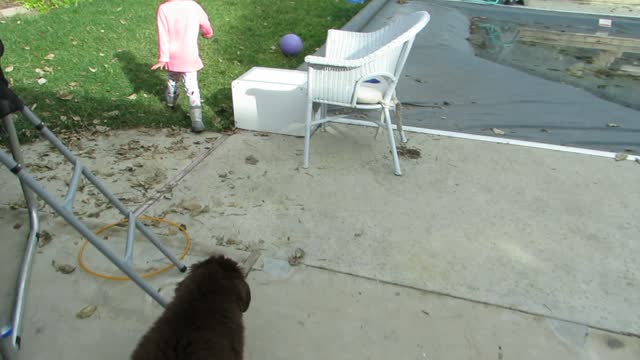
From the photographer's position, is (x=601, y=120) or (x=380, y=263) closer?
(x=380, y=263)

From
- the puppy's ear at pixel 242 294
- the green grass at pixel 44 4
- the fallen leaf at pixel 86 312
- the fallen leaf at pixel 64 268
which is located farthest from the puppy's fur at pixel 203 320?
the green grass at pixel 44 4

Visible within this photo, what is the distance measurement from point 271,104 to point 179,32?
3.48ft

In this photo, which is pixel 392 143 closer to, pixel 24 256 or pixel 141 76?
pixel 24 256

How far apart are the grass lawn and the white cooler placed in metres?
0.29

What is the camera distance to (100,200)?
3.50 meters

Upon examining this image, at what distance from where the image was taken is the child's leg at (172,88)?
190 inches

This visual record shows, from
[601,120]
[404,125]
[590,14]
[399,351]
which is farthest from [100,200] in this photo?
[590,14]

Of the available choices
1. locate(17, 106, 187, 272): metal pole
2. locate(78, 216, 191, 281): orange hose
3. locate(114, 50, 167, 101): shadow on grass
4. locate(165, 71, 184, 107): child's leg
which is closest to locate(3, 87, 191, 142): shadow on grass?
locate(165, 71, 184, 107): child's leg

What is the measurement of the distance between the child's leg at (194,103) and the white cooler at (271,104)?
1.09 feet

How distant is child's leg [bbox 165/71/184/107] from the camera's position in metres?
4.83

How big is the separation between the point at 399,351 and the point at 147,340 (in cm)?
120

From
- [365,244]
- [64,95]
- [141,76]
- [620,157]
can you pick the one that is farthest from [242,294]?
[141,76]

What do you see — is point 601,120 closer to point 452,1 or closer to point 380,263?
point 380,263

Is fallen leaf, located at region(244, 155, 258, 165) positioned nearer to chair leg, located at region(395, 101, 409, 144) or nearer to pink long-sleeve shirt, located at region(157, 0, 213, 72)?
pink long-sleeve shirt, located at region(157, 0, 213, 72)
